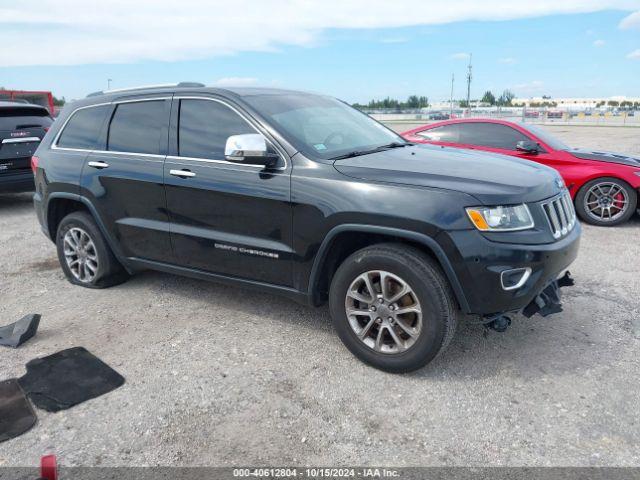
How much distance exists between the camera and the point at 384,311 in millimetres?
3332

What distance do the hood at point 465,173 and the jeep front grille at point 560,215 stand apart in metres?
0.07

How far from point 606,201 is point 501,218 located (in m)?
4.96

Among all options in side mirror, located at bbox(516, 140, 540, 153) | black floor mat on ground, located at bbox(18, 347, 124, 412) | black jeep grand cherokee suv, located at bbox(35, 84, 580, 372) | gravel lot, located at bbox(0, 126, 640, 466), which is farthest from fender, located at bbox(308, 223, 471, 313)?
side mirror, located at bbox(516, 140, 540, 153)

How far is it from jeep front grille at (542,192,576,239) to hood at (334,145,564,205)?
67 mm

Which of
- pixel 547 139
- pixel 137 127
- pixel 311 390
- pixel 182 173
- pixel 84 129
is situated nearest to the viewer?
pixel 311 390

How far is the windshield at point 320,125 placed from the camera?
375cm

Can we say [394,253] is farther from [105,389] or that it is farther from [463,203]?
[105,389]

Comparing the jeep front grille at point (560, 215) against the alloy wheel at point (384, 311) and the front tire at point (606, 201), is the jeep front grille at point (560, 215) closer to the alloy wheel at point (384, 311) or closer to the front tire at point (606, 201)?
the alloy wheel at point (384, 311)

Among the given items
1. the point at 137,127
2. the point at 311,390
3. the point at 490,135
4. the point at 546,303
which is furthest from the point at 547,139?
the point at 311,390

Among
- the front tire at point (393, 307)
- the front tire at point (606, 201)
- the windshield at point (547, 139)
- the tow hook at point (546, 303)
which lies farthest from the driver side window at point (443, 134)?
the front tire at point (393, 307)

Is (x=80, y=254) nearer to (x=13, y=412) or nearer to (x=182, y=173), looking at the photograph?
(x=182, y=173)

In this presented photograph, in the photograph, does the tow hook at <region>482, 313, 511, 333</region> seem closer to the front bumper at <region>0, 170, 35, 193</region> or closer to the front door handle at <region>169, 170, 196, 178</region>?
the front door handle at <region>169, 170, 196, 178</region>

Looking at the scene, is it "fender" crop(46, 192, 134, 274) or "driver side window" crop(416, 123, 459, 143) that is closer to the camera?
"fender" crop(46, 192, 134, 274)

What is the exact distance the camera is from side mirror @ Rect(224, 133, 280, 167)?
3502 millimetres
